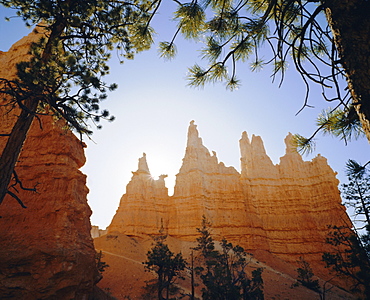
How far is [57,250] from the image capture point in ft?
39.3

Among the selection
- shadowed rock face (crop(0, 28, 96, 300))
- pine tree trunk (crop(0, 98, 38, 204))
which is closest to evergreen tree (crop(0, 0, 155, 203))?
pine tree trunk (crop(0, 98, 38, 204))

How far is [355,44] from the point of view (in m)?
2.90

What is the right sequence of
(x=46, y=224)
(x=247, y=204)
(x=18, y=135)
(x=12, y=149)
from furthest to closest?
1. (x=247, y=204)
2. (x=46, y=224)
3. (x=18, y=135)
4. (x=12, y=149)

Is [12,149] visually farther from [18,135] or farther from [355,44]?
[355,44]

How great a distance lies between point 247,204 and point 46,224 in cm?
5012

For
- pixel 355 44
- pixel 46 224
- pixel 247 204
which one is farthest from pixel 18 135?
pixel 247 204

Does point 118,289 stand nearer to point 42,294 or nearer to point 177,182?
point 42,294

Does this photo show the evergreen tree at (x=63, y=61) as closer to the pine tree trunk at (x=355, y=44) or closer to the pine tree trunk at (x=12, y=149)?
the pine tree trunk at (x=12, y=149)

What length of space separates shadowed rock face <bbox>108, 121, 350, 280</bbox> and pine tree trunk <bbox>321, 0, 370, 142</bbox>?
155ft

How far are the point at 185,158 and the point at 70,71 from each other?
54.5 m

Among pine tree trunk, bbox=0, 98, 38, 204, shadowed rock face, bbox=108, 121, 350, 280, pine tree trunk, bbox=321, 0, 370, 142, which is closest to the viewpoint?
pine tree trunk, bbox=321, 0, 370, 142

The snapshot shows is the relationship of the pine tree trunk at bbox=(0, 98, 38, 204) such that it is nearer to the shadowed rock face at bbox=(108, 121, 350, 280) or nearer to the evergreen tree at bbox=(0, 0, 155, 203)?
the evergreen tree at bbox=(0, 0, 155, 203)

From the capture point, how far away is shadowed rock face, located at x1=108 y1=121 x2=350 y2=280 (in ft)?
162

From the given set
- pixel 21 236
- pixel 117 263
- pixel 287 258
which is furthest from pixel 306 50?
pixel 287 258
